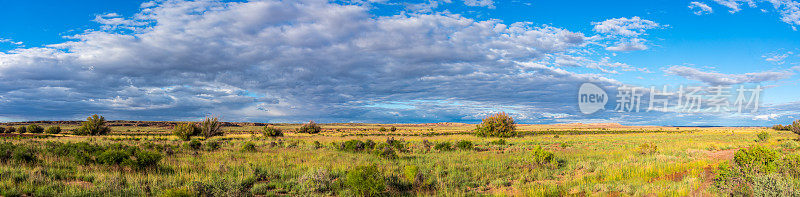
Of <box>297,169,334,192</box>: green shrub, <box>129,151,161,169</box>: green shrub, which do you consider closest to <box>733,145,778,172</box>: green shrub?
<box>297,169,334,192</box>: green shrub

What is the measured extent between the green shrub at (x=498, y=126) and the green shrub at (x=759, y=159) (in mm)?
32174

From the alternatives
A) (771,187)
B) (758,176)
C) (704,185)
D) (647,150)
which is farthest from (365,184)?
(647,150)

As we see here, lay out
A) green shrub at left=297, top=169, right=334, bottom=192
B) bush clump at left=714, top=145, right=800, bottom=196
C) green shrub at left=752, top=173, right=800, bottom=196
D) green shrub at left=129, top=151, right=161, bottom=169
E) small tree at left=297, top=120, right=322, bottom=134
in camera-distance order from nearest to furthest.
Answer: green shrub at left=752, top=173, right=800, bottom=196
bush clump at left=714, top=145, right=800, bottom=196
green shrub at left=297, top=169, right=334, bottom=192
green shrub at left=129, top=151, right=161, bottom=169
small tree at left=297, top=120, right=322, bottom=134

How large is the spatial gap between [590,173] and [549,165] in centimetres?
190

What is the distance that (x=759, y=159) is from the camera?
423 inches

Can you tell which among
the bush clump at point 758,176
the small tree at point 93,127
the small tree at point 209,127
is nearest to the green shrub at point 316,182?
the bush clump at point 758,176

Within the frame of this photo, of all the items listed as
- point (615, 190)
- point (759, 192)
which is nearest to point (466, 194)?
point (615, 190)

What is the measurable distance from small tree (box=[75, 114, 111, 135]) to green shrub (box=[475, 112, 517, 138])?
57.4 meters

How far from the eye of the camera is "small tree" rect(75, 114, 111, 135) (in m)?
53.7

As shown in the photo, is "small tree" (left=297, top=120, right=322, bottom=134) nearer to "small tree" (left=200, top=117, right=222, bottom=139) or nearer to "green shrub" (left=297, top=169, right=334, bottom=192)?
"small tree" (left=200, top=117, right=222, bottom=139)

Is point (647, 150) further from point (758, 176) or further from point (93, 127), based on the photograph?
point (93, 127)

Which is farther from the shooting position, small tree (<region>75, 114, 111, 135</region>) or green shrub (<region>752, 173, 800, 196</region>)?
small tree (<region>75, 114, 111, 135</region>)

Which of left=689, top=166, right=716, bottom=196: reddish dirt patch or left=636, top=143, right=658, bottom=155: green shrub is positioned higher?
left=689, top=166, right=716, bottom=196: reddish dirt patch

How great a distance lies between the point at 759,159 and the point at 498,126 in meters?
33.6
